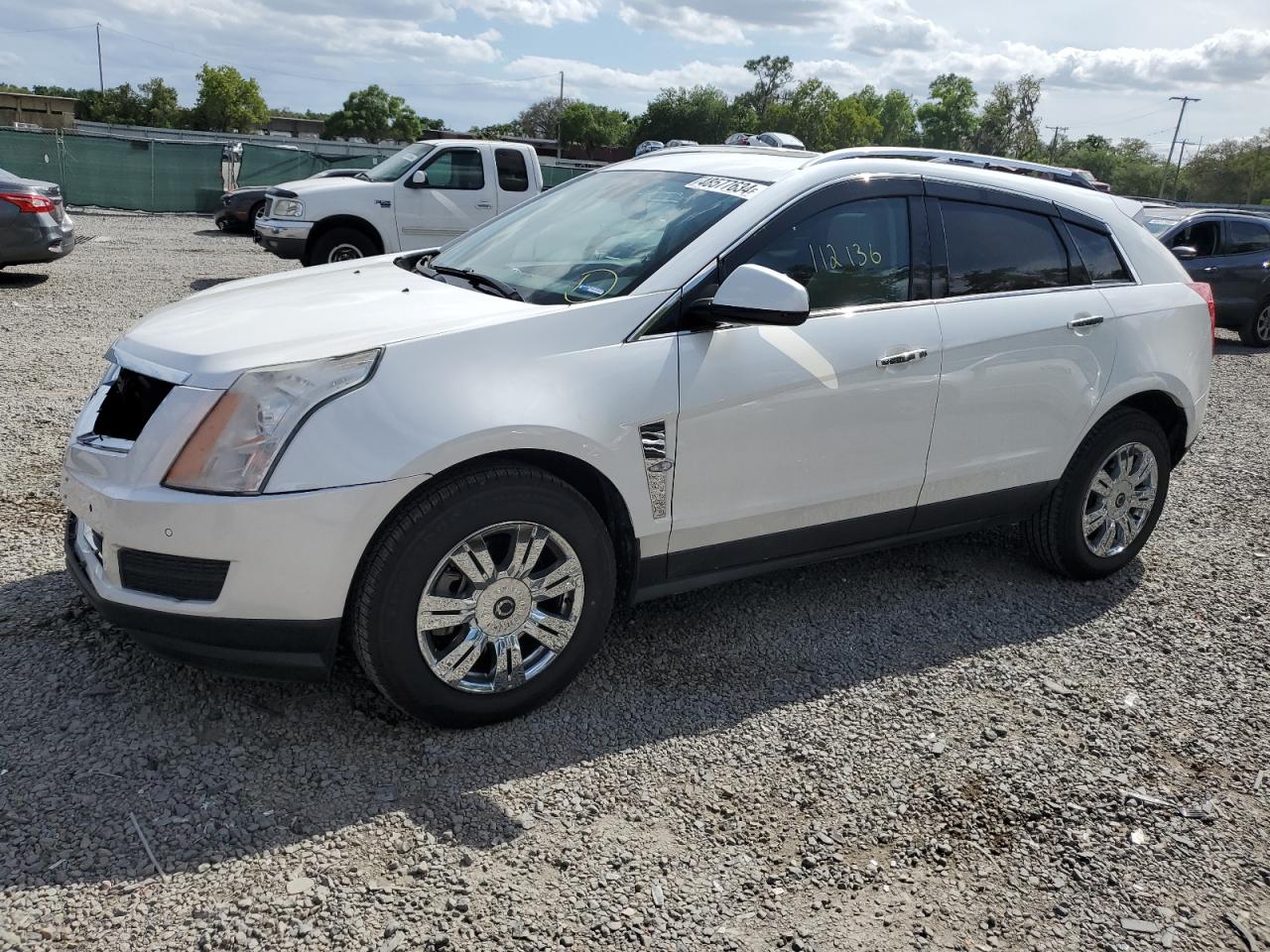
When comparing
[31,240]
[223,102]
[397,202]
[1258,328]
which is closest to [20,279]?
[31,240]

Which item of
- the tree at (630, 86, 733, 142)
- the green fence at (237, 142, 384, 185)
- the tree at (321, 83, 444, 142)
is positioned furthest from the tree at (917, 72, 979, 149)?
the green fence at (237, 142, 384, 185)

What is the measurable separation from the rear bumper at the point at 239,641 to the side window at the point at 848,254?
1888 millimetres

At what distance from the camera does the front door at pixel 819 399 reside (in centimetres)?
348

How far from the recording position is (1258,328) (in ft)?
45.6

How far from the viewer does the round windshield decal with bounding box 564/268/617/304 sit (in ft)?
11.4

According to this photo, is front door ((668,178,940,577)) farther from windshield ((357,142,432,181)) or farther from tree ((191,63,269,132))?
tree ((191,63,269,132))

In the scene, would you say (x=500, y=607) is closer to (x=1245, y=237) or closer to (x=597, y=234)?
(x=597, y=234)

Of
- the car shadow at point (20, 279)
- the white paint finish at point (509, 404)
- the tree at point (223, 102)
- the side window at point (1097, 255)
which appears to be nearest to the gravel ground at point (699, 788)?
the white paint finish at point (509, 404)

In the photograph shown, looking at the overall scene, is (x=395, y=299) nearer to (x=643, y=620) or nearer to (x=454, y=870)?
(x=643, y=620)

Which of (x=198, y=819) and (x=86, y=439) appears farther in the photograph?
(x=86, y=439)

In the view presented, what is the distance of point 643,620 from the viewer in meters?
4.19

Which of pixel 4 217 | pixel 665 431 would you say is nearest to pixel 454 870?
pixel 665 431

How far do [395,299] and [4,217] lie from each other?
999 cm

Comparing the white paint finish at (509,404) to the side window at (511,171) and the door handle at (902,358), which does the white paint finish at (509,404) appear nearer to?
the door handle at (902,358)
